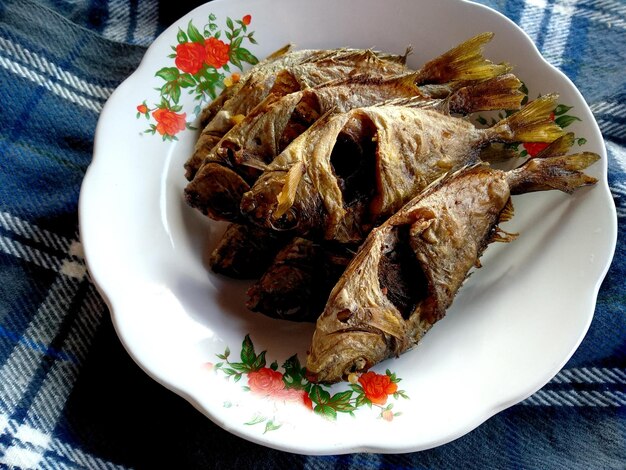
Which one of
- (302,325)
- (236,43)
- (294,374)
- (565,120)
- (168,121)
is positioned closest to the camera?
(294,374)

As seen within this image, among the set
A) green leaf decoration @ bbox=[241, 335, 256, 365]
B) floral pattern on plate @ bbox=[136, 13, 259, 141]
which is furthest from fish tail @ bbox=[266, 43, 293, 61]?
green leaf decoration @ bbox=[241, 335, 256, 365]

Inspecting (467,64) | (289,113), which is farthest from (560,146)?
(289,113)

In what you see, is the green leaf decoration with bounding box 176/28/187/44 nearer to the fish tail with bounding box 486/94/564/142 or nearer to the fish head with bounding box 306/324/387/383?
the fish tail with bounding box 486/94/564/142

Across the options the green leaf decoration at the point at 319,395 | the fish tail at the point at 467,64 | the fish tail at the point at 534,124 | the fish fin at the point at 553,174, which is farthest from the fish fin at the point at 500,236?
the green leaf decoration at the point at 319,395

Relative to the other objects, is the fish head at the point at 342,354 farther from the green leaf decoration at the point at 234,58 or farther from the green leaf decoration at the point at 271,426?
the green leaf decoration at the point at 234,58

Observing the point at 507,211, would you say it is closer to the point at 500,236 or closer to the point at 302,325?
the point at 500,236

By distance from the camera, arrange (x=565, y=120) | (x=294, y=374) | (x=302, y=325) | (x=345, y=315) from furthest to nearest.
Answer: (x=565, y=120) → (x=302, y=325) → (x=294, y=374) → (x=345, y=315)
